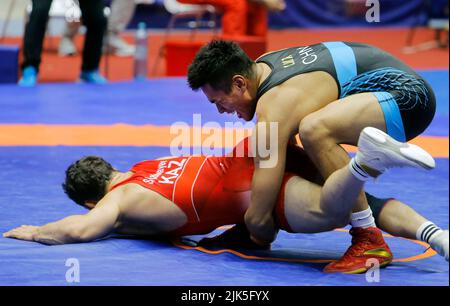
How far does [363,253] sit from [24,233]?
1.53 meters

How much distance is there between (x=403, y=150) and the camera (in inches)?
141

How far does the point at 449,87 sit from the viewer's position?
990 centimetres

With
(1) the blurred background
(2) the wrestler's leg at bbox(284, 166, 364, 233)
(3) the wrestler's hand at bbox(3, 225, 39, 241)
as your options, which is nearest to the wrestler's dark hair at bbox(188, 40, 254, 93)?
(2) the wrestler's leg at bbox(284, 166, 364, 233)

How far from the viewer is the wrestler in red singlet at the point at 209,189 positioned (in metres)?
4.12

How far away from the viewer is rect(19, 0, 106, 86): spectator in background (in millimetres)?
9141

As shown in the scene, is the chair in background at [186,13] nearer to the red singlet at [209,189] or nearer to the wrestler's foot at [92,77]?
the wrestler's foot at [92,77]

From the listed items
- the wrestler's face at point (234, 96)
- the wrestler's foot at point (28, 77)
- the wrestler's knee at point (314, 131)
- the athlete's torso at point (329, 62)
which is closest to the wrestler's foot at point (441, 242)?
the wrestler's knee at point (314, 131)

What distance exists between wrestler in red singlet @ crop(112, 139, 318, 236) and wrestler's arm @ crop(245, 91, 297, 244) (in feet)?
0.35

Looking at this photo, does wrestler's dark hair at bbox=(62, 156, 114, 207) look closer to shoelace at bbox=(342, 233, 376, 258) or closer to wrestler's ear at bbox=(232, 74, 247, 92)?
wrestler's ear at bbox=(232, 74, 247, 92)

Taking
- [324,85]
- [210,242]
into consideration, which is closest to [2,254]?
[210,242]

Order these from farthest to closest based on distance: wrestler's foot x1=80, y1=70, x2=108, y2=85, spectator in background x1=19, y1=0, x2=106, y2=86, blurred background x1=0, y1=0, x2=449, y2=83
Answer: blurred background x1=0, y1=0, x2=449, y2=83, wrestler's foot x1=80, y1=70, x2=108, y2=85, spectator in background x1=19, y1=0, x2=106, y2=86

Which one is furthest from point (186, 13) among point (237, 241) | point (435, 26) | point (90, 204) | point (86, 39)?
point (237, 241)

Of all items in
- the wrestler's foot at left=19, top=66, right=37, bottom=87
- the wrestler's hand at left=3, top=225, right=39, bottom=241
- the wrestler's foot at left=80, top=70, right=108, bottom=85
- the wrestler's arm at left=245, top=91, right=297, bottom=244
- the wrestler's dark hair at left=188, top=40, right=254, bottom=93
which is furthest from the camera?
the wrestler's foot at left=80, top=70, right=108, bottom=85

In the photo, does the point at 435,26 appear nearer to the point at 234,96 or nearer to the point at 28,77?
the point at 28,77
